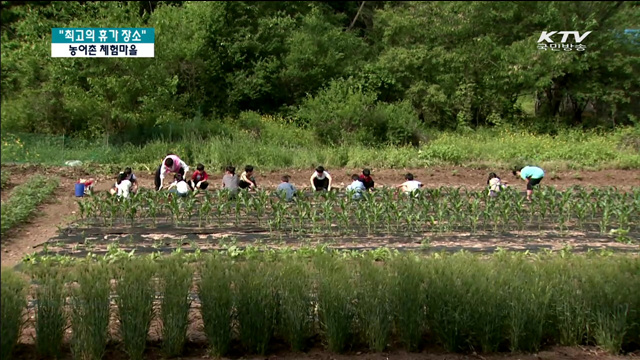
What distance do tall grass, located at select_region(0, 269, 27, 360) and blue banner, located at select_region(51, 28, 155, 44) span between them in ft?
9.76

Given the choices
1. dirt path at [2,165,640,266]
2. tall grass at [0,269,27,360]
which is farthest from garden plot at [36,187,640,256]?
tall grass at [0,269,27,360]

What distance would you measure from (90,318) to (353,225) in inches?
274

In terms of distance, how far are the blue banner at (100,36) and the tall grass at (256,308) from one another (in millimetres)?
3180

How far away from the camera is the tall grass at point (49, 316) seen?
5.73 meters

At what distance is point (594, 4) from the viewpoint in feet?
78.1

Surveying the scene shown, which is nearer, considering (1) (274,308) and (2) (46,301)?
(2) (46,301)

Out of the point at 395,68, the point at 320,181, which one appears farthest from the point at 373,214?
the point at 395,68

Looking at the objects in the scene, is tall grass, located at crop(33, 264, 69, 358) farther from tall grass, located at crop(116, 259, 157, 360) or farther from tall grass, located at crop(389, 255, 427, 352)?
tall grass, located at crop(389, 255, 427, 352)

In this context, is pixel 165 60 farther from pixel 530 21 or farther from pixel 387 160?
pixel 530 21

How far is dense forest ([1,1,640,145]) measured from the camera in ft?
76.6

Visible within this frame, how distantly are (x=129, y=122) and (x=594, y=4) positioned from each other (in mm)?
17976

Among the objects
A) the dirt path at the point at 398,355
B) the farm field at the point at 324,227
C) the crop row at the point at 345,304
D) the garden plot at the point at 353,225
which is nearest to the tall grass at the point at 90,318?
the crop row at the point at 345,304

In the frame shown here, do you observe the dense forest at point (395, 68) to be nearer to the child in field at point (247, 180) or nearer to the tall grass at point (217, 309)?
the child in field at point (247, 180)

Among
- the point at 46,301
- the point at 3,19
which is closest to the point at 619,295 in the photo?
the point at 46,301
